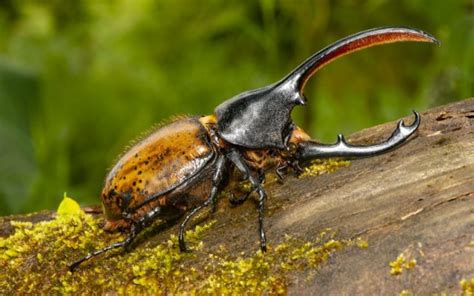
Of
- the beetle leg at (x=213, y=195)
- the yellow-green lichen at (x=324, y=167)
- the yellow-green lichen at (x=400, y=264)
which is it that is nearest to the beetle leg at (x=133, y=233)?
the beetle leg at (x=213, y=195)

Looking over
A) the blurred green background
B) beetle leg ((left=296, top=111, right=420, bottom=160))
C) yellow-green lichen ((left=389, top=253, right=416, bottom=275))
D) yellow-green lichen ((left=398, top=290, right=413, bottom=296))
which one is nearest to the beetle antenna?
beetle leg ((left=296, top=111, right=420, bottom=160))

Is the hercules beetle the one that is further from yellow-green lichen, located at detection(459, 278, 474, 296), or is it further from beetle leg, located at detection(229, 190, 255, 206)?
yellow-green lichen, located at detection(459, 278, 474, 296)

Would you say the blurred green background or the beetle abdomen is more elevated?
the blurred green background

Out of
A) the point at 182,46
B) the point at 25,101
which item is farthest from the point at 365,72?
the point at 25,101

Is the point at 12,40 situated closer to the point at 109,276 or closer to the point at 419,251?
the point at 109,276

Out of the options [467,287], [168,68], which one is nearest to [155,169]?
[467,287]
